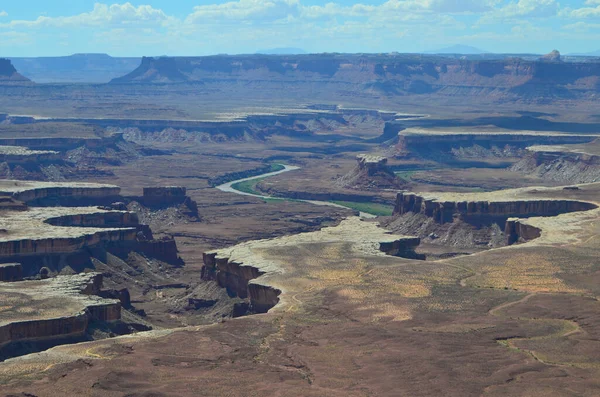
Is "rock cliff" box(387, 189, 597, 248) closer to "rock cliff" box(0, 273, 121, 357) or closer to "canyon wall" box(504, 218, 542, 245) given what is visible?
"canyon wall" box(504, 218, 542, 245)

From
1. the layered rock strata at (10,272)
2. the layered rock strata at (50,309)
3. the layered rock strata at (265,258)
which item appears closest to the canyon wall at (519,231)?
the layered rock strata at (265,258)

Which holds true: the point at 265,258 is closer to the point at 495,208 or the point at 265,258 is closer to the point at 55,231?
the point at 55,231

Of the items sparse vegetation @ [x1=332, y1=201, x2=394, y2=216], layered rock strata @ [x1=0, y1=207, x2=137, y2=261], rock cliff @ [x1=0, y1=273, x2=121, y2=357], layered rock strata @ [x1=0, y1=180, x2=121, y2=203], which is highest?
rock cliff @ [x1=0, y1=273, x2=121, y2=357]

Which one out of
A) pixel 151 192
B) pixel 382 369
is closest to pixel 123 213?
pixel 151 192

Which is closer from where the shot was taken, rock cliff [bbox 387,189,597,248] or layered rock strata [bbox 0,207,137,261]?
layered rock strata [bbox 0,207,137,261]

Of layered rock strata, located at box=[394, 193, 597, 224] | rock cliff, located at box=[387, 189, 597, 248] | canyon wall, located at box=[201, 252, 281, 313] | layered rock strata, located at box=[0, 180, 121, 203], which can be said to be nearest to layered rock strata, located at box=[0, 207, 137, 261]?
canyon wall, located at box=[201, 252, 281, 313]

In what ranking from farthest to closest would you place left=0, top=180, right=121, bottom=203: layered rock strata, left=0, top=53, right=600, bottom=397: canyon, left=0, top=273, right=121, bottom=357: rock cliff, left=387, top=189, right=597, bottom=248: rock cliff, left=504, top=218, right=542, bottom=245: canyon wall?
left=0, top=180, right=121, bottom=203: layered rock strata → left=387, top=189, right=597, bottom=248: rock cliff → left=504, top=218, right=542, bottom=245: canyon wall → left=0, top=273, right=121, bottom=357: rock cliff → left=0, top=53, right=600, bottom=397: canyon

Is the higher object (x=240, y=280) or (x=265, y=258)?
(x=265, y=258)

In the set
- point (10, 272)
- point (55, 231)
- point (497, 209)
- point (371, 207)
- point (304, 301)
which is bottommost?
point (371, 207)

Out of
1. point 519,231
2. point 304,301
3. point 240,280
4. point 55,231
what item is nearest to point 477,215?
point 519,231

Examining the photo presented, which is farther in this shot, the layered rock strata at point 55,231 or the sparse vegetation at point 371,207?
the sparse vegetation at point 371,207

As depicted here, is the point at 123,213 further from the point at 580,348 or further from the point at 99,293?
the point at 580,348

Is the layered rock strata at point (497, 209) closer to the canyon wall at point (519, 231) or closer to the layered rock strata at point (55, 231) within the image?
the canyon wall at point (519, 231)
